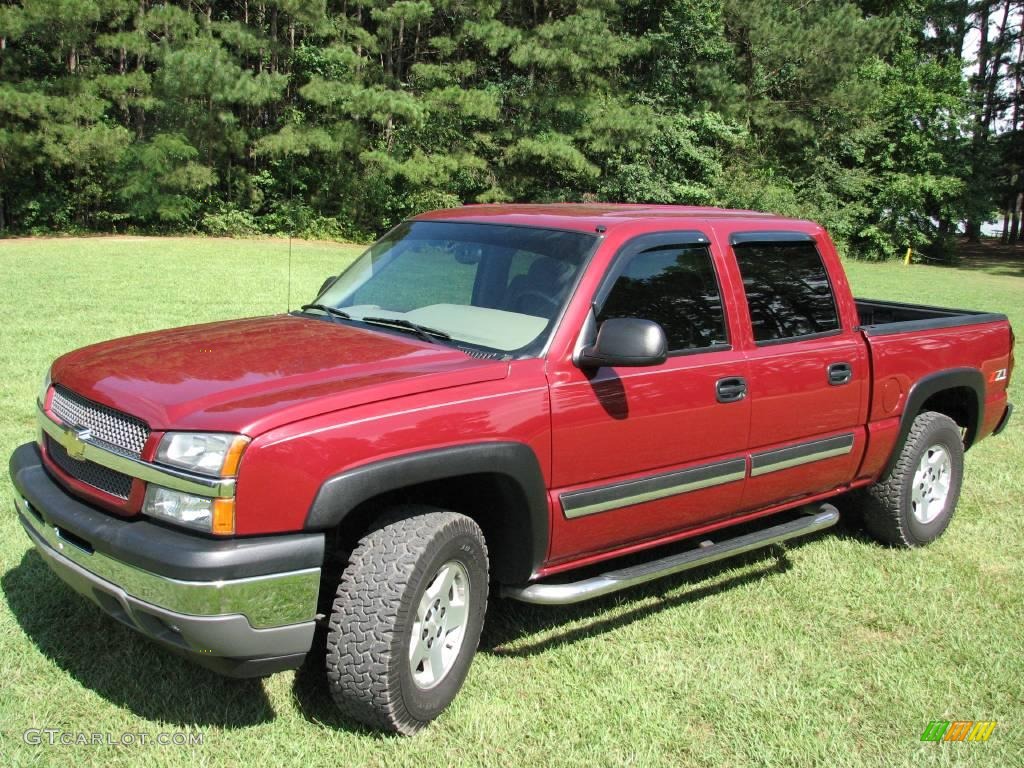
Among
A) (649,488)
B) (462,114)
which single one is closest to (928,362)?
(649,488)

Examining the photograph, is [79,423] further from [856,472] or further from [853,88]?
[853,88]

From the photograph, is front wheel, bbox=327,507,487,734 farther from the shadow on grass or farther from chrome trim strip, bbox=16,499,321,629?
the shadow on grass

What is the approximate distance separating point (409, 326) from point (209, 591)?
1.51 meters

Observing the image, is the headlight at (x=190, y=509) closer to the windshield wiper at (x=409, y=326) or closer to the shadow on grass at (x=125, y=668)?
the shadow on grass at (x=125, y=668)

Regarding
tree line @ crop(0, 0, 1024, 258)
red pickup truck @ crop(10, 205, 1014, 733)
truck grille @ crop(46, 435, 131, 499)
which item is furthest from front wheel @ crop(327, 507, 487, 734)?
tree line @ crop(0, 0, 1024, 258)

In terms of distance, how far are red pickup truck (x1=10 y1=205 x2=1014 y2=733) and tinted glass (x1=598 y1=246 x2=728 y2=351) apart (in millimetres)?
11

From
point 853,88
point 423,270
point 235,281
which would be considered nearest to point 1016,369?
point 423,270

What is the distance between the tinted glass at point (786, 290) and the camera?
449 centimetres

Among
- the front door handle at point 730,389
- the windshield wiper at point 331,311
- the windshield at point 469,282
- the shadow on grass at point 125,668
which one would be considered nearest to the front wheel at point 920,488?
the front door handle at point 730,389

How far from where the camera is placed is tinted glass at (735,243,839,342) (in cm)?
449

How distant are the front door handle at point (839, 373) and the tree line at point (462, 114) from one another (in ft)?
87.7

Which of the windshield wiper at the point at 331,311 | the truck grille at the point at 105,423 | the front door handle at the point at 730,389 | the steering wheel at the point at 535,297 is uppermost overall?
the steering wheel at the point at 535,297

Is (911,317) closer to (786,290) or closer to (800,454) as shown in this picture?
(786,290)

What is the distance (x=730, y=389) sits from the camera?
4.18 metres
